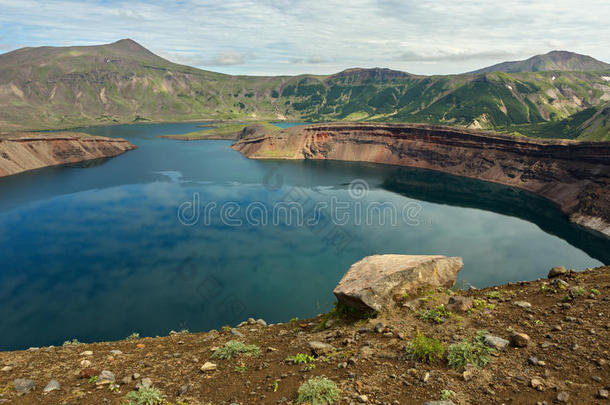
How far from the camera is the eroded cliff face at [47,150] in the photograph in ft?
364

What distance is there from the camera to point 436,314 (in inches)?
545

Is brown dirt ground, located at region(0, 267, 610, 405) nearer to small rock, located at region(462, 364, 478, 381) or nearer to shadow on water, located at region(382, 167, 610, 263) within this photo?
small rock, located at region(462, 364, 478, 381)

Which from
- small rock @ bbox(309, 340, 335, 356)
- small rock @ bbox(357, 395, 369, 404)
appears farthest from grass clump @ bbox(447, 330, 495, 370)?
small rock @ bbox(309, 340, 335, 356)

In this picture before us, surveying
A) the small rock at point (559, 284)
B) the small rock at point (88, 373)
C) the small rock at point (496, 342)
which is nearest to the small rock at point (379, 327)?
the small rock at point (496, 342)

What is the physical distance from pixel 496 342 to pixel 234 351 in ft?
35.2

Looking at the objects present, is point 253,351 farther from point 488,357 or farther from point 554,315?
point 554,315

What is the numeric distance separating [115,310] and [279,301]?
19.2 m

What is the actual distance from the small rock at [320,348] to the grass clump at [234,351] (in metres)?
2.52

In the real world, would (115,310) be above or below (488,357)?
below

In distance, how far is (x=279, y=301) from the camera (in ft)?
123

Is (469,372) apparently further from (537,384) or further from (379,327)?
(379,327)

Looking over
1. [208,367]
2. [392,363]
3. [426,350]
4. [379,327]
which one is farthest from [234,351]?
[426,350]

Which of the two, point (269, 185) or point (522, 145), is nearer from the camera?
point (269, 185)

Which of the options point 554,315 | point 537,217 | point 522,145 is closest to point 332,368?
point 554,315
